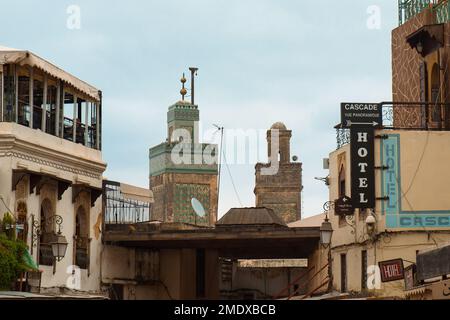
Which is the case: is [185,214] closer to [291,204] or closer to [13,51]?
[291,204]

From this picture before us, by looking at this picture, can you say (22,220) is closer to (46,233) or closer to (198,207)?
(46,233)

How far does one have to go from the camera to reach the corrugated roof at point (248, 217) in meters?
48.8

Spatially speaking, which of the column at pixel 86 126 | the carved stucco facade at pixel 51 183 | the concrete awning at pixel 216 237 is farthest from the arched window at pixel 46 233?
the concrete awning at pixel 216 237

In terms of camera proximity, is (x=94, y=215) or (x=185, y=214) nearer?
(x=94, y=215)

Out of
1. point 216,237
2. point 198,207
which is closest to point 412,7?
point 216,237

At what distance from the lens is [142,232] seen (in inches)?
1658

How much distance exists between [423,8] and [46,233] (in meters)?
14.6

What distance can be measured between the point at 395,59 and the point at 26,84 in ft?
42.4

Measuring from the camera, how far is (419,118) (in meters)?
38.6

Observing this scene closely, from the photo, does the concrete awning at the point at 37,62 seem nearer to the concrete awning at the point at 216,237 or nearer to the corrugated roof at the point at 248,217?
the concrete awning at the point at 216,237

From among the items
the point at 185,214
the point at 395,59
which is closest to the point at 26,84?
the point at 395,59

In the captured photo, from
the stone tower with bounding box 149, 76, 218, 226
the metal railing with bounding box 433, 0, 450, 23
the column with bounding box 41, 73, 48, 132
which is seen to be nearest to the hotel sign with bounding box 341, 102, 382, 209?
the metal railing with bounding box 433, 0, 450, 23
